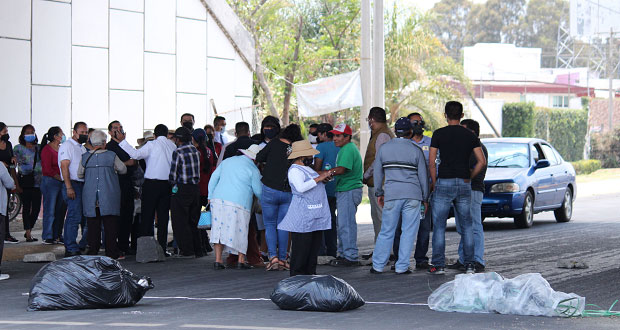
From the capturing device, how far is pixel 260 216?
14266 millimetres

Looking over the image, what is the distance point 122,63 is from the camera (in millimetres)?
22016

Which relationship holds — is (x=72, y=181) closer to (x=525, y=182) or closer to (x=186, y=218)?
(x=186, y=218)

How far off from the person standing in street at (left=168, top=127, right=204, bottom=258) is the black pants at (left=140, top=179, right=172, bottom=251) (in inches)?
8.2

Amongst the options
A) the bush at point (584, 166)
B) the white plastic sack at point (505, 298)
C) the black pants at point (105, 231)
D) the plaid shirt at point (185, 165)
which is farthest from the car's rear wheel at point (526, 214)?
the bush at point (584, 166)

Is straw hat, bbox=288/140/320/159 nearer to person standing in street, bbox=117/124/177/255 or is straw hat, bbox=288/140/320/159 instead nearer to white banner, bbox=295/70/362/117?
person standing in street, bbox=117/124/177/255

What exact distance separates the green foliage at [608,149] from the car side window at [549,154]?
35106mm

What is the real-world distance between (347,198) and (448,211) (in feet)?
5.33

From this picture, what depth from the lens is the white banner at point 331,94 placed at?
76.3 feet

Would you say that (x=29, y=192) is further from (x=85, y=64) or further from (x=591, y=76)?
(x=591, y=76)

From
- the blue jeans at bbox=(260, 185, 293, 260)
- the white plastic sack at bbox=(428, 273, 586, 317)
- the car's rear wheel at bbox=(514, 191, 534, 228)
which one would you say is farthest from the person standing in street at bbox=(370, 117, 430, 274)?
the car's rear wheel at bbox=(514, 191, 534, 228)

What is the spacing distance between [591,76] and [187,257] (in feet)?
317

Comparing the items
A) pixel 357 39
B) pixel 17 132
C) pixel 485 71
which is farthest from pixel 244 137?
pixel 485 71

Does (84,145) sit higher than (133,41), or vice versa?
(133,41)

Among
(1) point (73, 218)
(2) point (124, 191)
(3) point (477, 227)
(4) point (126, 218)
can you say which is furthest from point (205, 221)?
(3) point (477, 227)
